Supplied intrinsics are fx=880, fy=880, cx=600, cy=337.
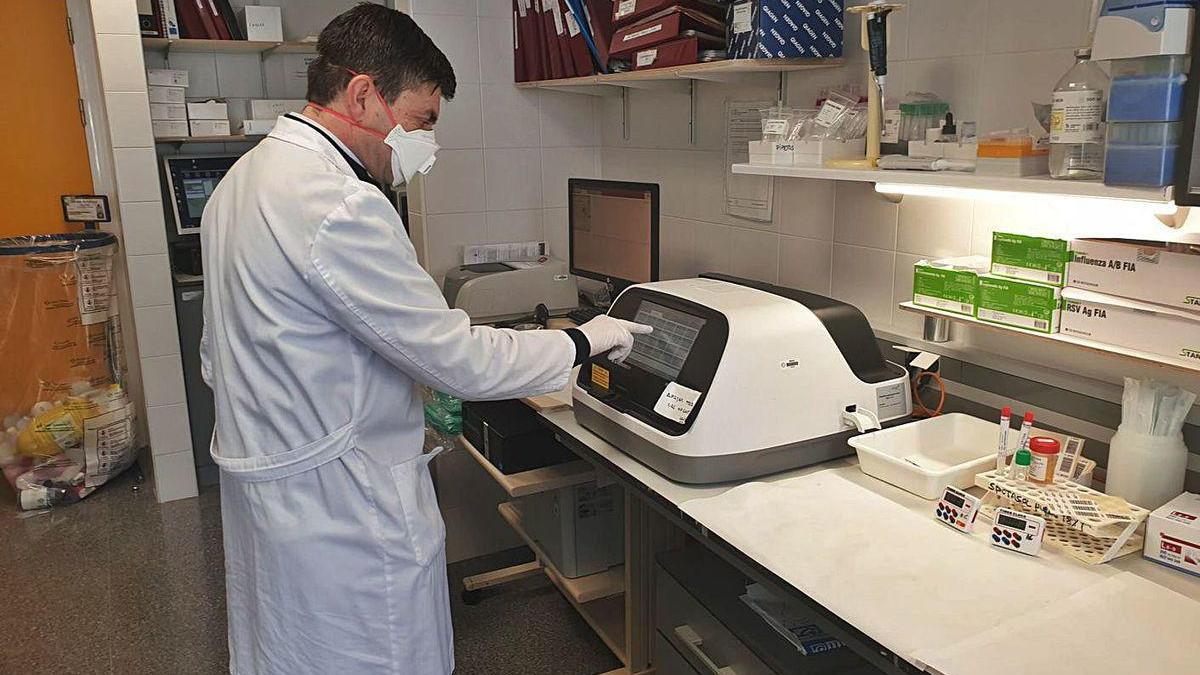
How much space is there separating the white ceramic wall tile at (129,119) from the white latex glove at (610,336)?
250 centimetres

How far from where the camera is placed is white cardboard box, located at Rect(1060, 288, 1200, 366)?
1.40 m

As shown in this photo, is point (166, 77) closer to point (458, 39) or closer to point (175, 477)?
point (458, 39)

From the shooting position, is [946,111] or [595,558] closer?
[946,111]

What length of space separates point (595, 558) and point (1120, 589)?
1413 millimetres

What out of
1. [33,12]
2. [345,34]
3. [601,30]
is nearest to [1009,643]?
[345,34]

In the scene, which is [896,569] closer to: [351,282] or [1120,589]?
[1120,589]

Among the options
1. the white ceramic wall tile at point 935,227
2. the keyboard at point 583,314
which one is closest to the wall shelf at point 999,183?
the white ceramic wall tile at point 935,227

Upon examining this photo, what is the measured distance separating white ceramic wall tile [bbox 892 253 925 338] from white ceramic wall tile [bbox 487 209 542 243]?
1.74m

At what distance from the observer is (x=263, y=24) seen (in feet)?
13.0

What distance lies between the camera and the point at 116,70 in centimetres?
337

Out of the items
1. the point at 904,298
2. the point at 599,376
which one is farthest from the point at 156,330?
the point at 904,298

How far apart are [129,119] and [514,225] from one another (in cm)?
155

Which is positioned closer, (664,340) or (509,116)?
(664,340)

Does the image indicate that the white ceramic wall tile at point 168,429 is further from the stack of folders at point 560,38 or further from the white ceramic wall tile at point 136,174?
the stack of folders at point 560,38
